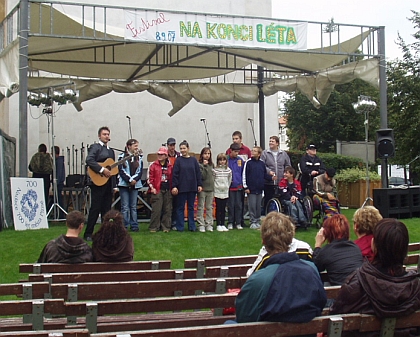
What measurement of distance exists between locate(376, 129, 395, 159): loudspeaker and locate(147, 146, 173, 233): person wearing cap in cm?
453

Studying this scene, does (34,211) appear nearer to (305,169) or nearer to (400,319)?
(305,169)

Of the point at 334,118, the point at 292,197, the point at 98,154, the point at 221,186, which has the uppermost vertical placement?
the point at 334,118

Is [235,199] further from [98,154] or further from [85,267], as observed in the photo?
[85,267]

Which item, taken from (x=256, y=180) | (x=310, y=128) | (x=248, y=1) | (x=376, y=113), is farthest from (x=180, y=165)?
(x=310, y=128)

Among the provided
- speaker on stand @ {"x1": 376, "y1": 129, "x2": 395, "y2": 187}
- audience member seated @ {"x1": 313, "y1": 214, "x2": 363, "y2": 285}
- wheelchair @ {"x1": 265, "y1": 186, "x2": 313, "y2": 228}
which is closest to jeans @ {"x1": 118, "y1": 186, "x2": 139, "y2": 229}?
wheelchair @ {"x1": 265, "y1": 186, "x2": 313, "y2": 228}

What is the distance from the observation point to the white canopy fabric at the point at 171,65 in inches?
513

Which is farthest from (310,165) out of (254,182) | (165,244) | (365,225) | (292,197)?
(365,225)

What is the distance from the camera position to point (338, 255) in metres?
4.84

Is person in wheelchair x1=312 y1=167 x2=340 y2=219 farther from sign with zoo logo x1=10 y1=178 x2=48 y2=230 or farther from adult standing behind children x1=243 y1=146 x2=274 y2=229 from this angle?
sign with zoo logo x1=10 y1=178 x2=48 y2=230

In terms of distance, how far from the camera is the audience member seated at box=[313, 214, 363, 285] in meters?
4.77

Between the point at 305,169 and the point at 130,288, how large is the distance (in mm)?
9737

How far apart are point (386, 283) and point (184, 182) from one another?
8.11 metres

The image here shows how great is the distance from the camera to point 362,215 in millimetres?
5500

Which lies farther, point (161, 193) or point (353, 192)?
point (353, 192)
